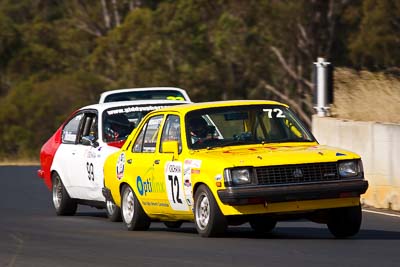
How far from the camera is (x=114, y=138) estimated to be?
619 inches

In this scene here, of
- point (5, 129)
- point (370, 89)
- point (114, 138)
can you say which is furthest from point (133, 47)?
point (114, 138)

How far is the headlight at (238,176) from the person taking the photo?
37.1 ft

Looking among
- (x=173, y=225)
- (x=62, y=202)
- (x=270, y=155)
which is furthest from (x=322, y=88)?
(x=270, y=155)

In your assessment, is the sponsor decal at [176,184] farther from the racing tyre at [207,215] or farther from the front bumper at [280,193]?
the front bumper at [280,193]

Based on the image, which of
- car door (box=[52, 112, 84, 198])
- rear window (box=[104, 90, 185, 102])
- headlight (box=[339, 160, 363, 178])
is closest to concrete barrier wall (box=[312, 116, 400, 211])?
car door (box=[52, 112, 84, 198])

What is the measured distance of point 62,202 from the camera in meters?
16.4

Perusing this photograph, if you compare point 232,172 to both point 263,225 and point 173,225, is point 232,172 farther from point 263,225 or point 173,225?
point 173,225

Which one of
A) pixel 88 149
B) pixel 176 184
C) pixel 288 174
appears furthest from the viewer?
pixel 88 149

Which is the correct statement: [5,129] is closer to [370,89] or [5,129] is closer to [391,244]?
[370,89]

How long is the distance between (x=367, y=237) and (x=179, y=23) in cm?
3334

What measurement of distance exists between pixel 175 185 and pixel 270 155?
1.25 m

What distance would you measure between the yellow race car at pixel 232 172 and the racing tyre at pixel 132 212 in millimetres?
11

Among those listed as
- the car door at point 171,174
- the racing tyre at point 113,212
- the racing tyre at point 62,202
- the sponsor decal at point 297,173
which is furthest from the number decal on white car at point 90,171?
the sponsor decal at point 297,173

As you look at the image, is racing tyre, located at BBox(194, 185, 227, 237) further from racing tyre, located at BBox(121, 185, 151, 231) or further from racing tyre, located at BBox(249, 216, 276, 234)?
racing tyre, located at BBox(121, 185, 151, 231)
